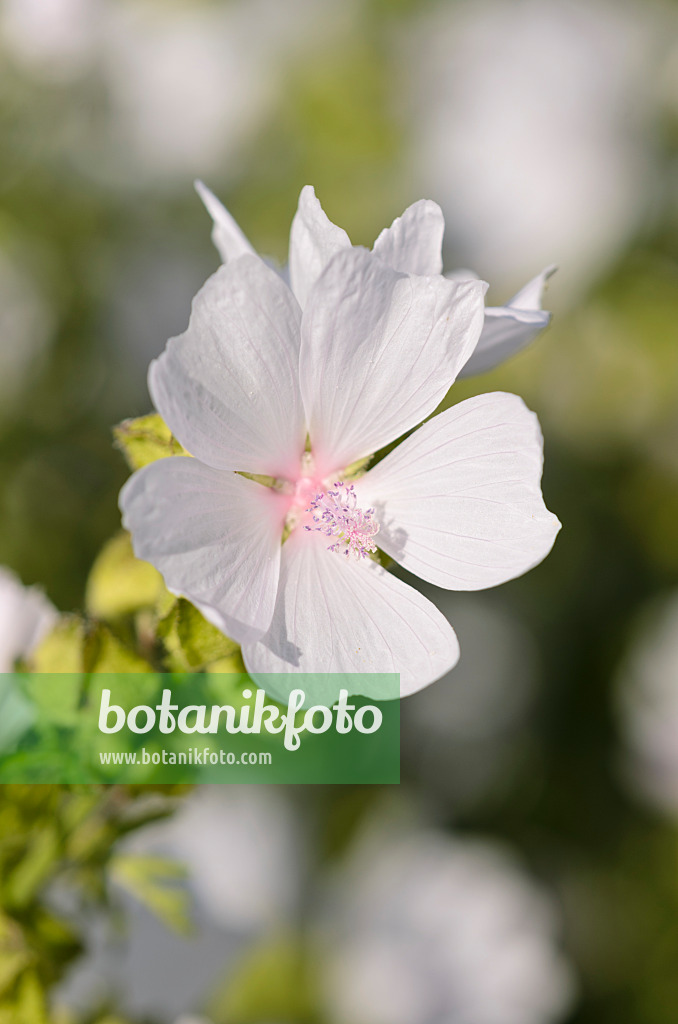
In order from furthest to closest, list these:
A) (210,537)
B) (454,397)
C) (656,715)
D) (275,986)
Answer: (454,397) < (656,715) < (275,986) < (210,537)

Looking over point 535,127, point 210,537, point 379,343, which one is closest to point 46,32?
point 535,127

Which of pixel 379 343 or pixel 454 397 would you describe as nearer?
pixel 379 343

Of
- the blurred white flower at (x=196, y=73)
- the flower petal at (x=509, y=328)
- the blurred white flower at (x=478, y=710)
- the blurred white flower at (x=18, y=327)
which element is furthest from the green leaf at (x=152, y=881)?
the blurred white flower at (x=196, y=73)

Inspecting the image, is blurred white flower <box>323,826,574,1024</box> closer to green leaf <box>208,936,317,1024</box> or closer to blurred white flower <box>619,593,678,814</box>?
green leaf <box>208,936,317,1024</box>

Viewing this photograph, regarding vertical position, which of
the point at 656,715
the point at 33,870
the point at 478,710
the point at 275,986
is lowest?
the point at 275,986

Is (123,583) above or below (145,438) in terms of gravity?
below

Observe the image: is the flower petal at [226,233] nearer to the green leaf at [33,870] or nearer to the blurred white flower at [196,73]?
the green leaf at [33,870]

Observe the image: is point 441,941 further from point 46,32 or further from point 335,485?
point 46,32

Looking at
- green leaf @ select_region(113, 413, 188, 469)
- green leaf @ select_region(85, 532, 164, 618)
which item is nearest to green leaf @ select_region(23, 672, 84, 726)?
green leaf @ select_region(85, 532, 164, 618)
